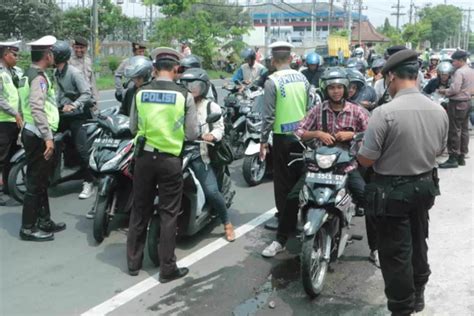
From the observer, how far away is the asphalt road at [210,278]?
413cm

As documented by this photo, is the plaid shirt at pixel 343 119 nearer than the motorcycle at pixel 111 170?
Yes

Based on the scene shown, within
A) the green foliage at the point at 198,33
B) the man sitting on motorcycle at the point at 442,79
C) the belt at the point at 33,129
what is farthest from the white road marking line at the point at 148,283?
the green foliage at the point at 198,33

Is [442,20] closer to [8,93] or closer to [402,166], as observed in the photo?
[8,93]

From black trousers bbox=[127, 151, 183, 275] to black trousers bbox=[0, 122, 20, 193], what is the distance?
110 inches

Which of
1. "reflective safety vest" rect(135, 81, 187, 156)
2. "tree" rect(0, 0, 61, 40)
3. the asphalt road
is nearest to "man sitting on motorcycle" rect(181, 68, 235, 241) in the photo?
the asphalt road

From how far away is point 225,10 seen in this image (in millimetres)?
64000

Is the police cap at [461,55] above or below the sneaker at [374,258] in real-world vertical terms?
above

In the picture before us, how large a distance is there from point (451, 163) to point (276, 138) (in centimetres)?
484

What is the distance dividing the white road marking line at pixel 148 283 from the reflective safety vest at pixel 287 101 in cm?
125

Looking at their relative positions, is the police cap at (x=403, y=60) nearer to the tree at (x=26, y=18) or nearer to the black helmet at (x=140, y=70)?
the black helmet at (x=140, y=70)

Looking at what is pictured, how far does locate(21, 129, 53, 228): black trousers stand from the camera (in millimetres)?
5234

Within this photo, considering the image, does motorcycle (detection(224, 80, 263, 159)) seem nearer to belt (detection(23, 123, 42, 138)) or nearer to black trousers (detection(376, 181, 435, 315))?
belt (detection(23, 123, 42, 138))

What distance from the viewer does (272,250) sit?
5.16 meters

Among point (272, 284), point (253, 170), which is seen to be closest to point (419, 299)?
point (272, 284)
